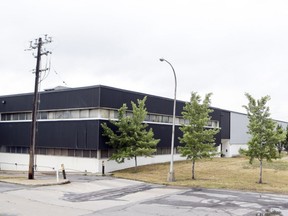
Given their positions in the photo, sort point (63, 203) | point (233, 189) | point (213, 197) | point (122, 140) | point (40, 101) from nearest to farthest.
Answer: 1. point (63, 203)
2. point (213, 197)
3. point (233, 189)
4. point (122, 140)
5. point (40, 101)

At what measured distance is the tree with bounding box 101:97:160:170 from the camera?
1197 inches

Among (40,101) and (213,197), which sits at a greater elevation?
(40,101)

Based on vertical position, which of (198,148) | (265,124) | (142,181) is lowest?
(142,181)

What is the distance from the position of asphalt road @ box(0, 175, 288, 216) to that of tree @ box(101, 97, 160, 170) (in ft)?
23.9

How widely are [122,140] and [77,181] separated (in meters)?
7.08

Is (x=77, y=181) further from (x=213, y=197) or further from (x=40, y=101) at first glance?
(x=40, y=101)

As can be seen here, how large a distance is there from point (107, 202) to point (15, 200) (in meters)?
4.22

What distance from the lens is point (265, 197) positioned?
1908cm

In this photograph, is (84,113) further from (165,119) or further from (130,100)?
(165,119)

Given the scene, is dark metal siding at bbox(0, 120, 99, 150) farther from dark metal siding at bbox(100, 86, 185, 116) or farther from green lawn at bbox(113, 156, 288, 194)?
green lawn at bbox(113, 156, 288, 194)

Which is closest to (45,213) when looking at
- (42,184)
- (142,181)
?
(42,184)

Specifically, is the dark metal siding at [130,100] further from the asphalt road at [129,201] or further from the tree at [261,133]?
the tree at [261,133]

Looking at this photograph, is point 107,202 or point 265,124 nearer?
point 107,202

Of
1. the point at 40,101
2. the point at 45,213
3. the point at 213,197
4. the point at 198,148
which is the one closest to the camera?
the point at 45,213
